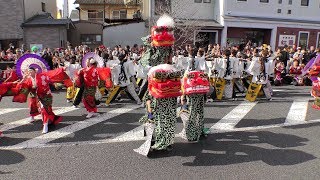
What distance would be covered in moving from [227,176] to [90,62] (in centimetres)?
454

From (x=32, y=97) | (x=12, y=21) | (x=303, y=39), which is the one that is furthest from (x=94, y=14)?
(x=32, y=97)

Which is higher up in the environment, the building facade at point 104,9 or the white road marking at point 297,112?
the building facade at point 104,9

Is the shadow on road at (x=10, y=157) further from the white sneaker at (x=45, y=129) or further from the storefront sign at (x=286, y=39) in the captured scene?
the storefront sign at (x=286, y=39)

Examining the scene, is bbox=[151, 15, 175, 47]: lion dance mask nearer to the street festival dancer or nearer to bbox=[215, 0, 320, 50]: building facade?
the street festival dancer

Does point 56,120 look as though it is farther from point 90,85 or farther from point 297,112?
point 297,112

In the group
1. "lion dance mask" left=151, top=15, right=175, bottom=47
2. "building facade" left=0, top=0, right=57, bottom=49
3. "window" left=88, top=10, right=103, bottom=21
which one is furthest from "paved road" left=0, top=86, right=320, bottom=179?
"window" left=88, top=10, right=103, bottom=21

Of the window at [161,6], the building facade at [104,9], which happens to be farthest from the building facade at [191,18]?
the building facade at [104,9]

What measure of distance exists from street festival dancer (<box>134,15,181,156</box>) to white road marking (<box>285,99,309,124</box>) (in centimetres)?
350

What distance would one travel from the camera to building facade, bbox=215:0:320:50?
22828 mm

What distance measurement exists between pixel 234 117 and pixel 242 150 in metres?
2.32

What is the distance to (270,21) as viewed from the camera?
23438 millimetres

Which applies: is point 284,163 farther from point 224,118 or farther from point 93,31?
point 93,31

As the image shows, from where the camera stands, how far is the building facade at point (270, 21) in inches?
899

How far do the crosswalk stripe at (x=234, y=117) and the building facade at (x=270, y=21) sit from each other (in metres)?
14.9
